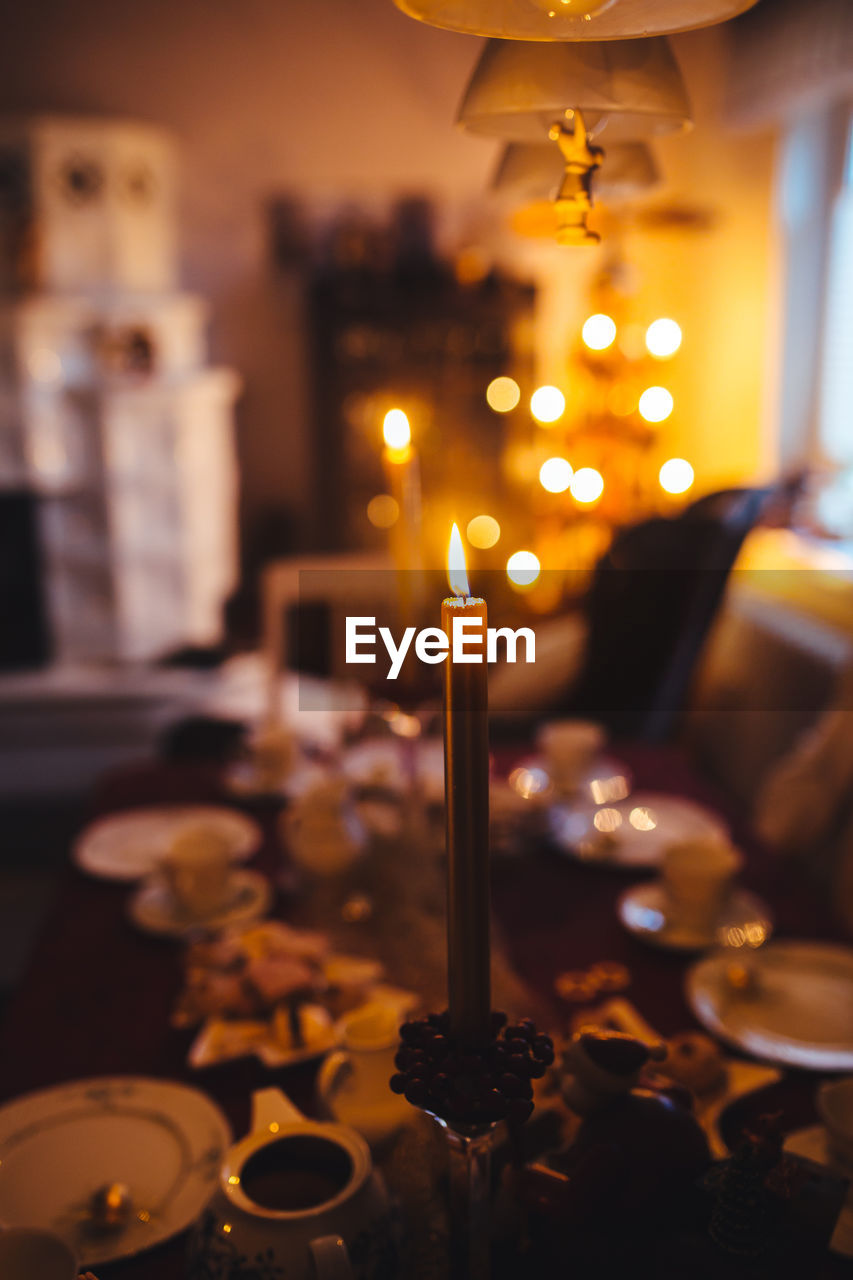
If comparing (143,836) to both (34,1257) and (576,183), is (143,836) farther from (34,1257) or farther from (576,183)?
(576,183)

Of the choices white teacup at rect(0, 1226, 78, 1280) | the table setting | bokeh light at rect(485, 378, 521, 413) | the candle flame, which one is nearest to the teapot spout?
the table setting

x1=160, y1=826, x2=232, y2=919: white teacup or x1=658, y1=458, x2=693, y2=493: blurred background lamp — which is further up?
x1=658, y1=458, x2=693, y2=493: blurred background lamp

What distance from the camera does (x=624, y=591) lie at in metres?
2.31

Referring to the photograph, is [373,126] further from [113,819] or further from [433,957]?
[433,957]

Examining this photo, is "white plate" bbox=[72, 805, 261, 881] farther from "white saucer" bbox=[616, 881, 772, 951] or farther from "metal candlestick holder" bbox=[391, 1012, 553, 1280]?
"metal candlestick holder" bbox=[391, 1012, 553, 1280]

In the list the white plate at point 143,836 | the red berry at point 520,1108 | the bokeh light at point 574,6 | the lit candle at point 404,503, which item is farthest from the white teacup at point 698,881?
the bokeh light at point 574,6

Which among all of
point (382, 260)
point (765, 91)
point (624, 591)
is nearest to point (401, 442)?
point (624, 591)

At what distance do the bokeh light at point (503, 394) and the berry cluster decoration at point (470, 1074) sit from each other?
4.23m

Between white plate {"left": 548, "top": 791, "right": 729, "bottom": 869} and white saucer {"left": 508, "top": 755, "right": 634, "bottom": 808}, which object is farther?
white saucer {"left": 508, "top": 755, "right": 634, "bottom": 808}

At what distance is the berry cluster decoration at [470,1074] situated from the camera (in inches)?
19.5

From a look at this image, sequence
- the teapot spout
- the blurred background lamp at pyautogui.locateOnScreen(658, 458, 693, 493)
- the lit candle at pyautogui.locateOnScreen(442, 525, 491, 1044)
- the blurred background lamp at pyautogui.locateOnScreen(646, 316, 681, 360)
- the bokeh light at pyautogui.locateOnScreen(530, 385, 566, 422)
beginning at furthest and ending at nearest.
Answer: the blurred background lamp at pyautogui.locateOnScreen(646, 316, 681, 360)
the bokeh light at pyautogui.locateOnScreen(530, 385, 566, 422)
the blurred background lamp at pyautogui.locateOnScreen(658, 458, 693, 493)
the teapot spout
the lit candle at pyautogui.locateOnScreen(442, 525, 491, 1044)

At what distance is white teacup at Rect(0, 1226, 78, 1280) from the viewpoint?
0.54 m

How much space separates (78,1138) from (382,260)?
14.4 ft

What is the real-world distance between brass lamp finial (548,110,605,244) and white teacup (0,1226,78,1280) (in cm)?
67
